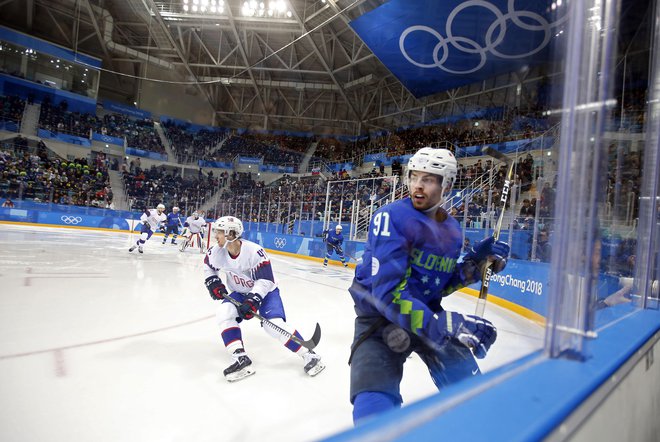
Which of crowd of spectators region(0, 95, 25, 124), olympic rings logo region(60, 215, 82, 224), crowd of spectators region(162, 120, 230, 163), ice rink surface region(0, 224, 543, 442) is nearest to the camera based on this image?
ice rink surface region(0, 224, 543, 442)

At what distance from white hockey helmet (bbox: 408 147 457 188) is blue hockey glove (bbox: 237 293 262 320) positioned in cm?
183

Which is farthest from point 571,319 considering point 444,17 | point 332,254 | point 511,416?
point 444,17

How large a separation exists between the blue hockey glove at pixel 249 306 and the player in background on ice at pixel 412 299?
59.9 inches

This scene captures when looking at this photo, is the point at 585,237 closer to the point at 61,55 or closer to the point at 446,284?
the point at 446,284

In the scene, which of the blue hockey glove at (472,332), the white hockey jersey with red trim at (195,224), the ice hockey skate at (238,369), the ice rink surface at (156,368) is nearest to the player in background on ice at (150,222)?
the white hockey jersey with red trim at (195,224)

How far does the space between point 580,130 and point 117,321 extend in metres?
3.92

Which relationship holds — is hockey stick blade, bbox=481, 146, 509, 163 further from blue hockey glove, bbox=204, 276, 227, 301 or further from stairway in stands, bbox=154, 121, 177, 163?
stairway in stands, bbox=154, 121, 177, 163

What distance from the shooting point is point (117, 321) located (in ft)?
11.7

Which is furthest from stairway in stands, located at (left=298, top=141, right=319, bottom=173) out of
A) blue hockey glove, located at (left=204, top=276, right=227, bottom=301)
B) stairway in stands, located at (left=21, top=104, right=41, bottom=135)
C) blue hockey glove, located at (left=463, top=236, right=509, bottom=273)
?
blue hockey glove, located at (left=463, top=236, right=509, bottom=273)

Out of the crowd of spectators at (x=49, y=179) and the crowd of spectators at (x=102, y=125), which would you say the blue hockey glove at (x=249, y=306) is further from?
the crowd of spectators at (x=102, y=125)

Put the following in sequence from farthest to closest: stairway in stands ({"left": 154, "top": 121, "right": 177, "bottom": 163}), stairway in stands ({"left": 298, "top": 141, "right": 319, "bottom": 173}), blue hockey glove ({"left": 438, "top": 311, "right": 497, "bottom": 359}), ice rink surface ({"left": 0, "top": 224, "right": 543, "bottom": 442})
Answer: stairway in stands ({"left": 298, "top": 141, "right": 319, "bottom": 173})
stairway in stands ({"left": 154, "top": 121, "right": 177, "bottom": 163})
ice rink surface ({"left": 0, "top": 224, "right": 543, "bottom": 442})
blue hockey glove ({"left": 438, "top": 311, "right": 497, "bottom": 359})

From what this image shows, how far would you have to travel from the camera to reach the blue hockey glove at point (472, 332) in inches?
47.1

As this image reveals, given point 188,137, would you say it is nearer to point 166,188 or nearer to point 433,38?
point 166,188

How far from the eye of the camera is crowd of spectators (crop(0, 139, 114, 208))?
44.9ft
